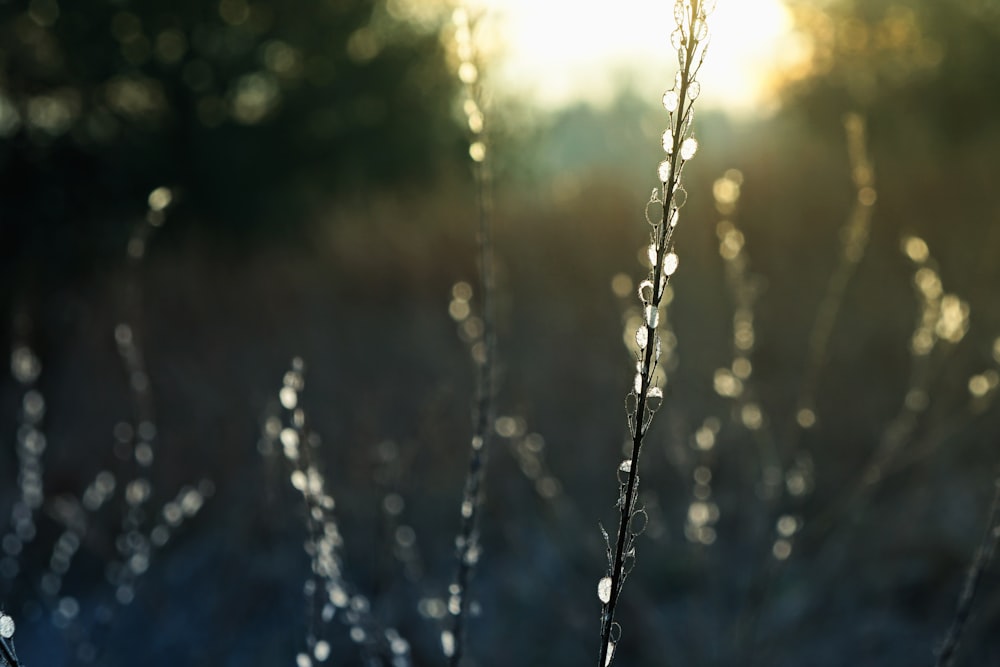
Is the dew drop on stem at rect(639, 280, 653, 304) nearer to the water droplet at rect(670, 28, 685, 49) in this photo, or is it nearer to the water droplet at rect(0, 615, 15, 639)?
the water droplet at rect(670, 28, 685, 49)

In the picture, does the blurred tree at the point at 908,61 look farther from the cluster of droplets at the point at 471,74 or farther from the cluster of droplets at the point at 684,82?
the cluster of droplets at the point at 684,82

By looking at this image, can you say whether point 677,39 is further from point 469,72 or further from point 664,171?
point 469,72

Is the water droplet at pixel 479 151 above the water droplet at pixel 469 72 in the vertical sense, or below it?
below

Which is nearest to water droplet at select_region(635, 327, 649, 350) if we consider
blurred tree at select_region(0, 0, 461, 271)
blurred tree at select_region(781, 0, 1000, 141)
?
blurred tree at select_region(781, 0, 1000, 141)

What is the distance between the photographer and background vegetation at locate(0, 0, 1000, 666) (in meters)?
3.45

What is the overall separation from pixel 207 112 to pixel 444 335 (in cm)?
435

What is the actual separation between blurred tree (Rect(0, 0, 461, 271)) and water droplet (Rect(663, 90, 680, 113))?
7.75 metres

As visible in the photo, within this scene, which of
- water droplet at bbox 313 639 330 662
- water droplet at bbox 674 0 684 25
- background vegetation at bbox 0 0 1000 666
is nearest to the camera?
water droplet at bbox 674 0 684 25

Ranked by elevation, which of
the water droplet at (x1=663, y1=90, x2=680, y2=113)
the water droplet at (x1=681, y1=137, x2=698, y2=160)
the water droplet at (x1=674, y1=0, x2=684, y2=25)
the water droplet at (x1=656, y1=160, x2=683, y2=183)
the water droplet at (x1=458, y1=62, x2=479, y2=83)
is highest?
the water droplet at (x1=674, y1=0, x2=684, y2=25)

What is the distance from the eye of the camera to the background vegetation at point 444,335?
3451mm

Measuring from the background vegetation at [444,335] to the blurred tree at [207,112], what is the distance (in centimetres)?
3

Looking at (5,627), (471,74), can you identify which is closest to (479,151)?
(471,74)

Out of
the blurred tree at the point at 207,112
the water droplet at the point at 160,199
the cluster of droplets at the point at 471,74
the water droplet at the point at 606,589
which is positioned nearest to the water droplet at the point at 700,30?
the cluster of droplets at the point at 471,74

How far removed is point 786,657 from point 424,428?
91.4 inches
